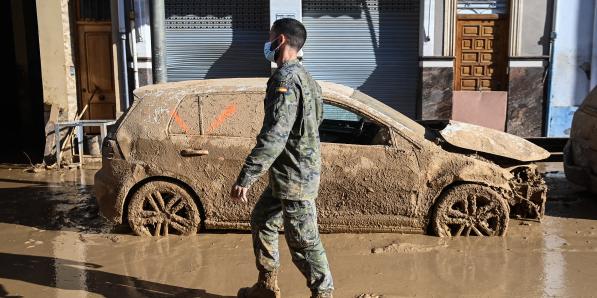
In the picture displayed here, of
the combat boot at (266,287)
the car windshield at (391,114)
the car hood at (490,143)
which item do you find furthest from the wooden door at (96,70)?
the combat boot at (266,287)

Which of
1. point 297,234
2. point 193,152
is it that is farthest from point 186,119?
point 297,234

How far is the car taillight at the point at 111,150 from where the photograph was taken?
5715 mm

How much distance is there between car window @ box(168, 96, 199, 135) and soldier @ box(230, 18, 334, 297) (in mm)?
1894

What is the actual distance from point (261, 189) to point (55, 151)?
204 inches

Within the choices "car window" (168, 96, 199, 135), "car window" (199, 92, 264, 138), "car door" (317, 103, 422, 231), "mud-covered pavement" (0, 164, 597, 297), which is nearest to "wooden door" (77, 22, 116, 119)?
"mud-covered pavement" (0, 164, 597, 297)

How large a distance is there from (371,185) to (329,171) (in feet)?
1.31

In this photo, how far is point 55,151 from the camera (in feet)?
31.0

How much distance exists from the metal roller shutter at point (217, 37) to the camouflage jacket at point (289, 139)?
26.2ft

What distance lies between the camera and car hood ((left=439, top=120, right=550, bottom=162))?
5668mm

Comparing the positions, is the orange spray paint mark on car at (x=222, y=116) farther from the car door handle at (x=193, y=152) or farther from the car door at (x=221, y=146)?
the car door handle at (x=193, y=152)

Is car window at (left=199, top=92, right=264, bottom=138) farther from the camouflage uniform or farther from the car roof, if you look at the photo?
the camouflage uniform

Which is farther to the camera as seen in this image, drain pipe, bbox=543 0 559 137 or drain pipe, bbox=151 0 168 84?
drain pipe, bbox=543 0 559 137

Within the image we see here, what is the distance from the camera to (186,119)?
5707 mm

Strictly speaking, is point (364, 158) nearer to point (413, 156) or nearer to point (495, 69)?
point (413, 156)
